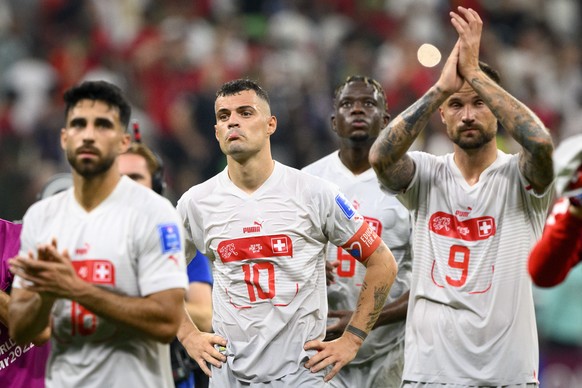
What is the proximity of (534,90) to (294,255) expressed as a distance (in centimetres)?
1033

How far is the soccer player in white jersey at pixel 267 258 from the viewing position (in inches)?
231

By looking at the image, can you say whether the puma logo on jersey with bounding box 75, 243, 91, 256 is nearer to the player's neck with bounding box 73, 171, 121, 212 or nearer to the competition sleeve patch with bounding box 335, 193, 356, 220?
the player's neck with bounding box 73, 171, 121, 212

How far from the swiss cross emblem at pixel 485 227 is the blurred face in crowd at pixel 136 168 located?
8.32 ft

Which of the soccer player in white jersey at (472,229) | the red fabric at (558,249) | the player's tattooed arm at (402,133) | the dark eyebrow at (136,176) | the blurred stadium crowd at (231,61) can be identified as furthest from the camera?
the blurred stadium crowd at (231,61)

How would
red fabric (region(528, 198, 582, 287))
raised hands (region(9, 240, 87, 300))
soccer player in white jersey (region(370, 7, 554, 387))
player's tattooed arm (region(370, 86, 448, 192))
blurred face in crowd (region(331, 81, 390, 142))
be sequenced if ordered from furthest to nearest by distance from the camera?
blurred face in crowd (region(331, 81, 390, 142)), player's tattooed arm (region(370, 86, 448, 192)), soccer player in white jersey (region(370, 7, 554, 387)), raised hands (region(9, 240, 87, 300)), red fabric (region(528, 198, 582, 287))

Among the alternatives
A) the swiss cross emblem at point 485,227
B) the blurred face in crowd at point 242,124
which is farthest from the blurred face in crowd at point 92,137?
the swiss cross emblem at point 485,227

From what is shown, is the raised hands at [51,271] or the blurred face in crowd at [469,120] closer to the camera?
the raised hands at [51,271]

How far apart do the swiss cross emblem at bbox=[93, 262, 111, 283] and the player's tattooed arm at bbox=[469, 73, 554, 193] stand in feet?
7.13

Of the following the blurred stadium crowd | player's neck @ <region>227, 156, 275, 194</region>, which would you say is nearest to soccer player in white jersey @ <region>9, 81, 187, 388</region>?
player's neck @ <region>227, 156, 275, 194</region>

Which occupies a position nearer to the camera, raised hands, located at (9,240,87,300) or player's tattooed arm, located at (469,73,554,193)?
raised hands, located at (9,240,87,300)

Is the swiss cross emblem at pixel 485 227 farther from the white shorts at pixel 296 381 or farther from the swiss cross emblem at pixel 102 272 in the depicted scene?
the swiss cross emblem at pixel 102 272

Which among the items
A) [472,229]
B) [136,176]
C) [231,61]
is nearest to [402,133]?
[472,229]

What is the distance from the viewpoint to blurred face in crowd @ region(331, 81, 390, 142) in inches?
282

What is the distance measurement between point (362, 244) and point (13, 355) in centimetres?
203
